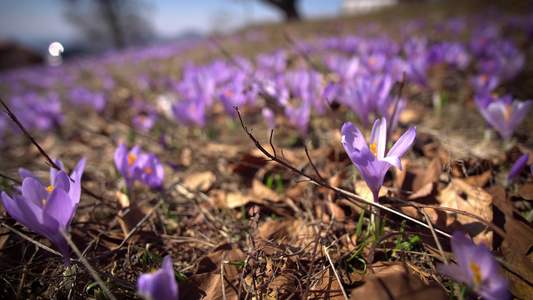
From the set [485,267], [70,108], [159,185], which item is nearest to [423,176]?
[485,267]

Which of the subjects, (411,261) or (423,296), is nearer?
(423,296)

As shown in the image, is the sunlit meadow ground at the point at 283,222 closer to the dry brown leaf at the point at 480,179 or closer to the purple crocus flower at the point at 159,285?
the dry brown leaf at the point at 480,179

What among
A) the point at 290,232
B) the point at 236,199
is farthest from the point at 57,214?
the point at 290,232

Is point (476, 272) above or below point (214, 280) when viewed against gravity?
above

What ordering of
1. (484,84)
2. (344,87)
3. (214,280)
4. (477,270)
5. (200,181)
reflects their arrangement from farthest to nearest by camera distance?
(344,87) → (484,84) → (200,181) → (214,280) → (477,270)

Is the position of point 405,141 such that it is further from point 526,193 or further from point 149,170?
point 149,170

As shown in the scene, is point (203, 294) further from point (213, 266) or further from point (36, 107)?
point (36, 107)
